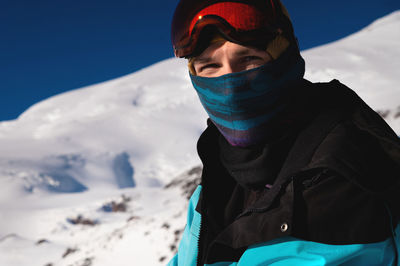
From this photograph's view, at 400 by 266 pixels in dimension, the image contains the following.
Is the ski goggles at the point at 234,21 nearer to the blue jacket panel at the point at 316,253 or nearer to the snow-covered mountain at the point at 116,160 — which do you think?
the blue jacket panel at the point at 316,253

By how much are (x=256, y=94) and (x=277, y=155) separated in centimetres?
27

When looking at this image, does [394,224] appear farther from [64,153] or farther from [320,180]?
[64,153]

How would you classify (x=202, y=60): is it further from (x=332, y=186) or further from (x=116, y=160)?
(x=116, y=160)

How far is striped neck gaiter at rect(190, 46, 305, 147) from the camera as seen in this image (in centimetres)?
118

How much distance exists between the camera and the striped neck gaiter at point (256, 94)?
118 cm

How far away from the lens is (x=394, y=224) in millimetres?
878

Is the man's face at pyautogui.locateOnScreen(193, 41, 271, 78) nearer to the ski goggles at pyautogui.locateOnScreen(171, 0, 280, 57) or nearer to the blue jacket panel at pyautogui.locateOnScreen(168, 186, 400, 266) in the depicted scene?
the ski goggles at pyautogui.locateOnScreen(171, 0, 280, 57)

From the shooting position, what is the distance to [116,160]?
28.9 m

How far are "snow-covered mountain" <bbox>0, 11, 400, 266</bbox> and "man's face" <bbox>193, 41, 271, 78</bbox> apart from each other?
4.40 meters

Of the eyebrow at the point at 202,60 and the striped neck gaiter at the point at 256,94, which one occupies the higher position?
the eyebrow at the point at 202,60

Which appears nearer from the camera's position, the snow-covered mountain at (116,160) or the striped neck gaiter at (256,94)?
the striped neck gaiter at (256,94)

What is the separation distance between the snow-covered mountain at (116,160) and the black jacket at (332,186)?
14.3ft

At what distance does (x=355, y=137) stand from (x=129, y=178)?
27455 millimetres

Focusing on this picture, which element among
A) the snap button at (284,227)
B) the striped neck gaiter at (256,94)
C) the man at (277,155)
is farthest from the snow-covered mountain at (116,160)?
the snap button at (284,227)
